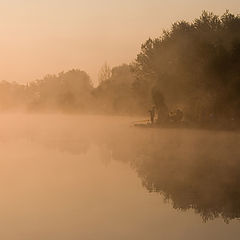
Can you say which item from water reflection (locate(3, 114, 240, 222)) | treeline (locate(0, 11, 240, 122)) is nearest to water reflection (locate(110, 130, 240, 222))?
water reflection (locate(3, 114, 240, 222))

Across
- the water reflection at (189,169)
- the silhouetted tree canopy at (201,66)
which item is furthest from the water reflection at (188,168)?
the silhouetted tree canopy at (201,66)

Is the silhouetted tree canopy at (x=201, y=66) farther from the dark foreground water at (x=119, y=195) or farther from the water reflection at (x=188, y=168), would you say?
the dark foreground water at (x=119, y=195)

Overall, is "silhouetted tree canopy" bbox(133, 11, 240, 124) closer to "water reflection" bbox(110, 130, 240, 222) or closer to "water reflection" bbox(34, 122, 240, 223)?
"water reflection" bbox(34, 122, 240, 223)

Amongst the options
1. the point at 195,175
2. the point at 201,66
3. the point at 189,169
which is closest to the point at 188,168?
the point at 189,169

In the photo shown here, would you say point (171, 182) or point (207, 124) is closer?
point (171, 182)

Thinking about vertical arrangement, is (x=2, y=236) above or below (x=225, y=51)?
below

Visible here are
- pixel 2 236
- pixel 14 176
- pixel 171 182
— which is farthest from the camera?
pixel 14 176

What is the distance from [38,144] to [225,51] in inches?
1200

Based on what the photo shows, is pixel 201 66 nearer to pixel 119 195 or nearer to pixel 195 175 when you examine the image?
pixel 195 175

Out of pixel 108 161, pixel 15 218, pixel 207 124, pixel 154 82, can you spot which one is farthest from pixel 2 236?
pixel 154 82

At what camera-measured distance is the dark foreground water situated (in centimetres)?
1218

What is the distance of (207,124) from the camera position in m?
56.6

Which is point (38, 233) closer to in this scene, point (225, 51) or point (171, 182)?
point (171, 182)

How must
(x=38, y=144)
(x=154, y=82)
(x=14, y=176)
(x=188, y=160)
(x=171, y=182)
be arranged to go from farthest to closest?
(x=154, y=82) → (x=38, y=144) → (x=188, y=160) → (x=14, y=176) → (x=171, y=182)
